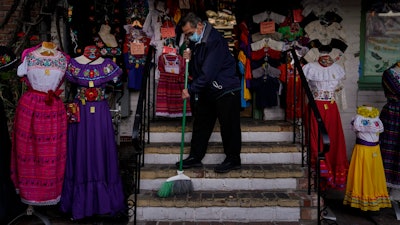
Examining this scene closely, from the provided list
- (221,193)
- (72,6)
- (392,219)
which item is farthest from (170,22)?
(392,219)

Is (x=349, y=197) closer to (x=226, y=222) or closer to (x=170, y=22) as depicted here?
(x=226, y=222)

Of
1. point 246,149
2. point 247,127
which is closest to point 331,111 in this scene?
point 247,127

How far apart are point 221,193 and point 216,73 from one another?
143cm

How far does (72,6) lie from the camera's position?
18.1ft

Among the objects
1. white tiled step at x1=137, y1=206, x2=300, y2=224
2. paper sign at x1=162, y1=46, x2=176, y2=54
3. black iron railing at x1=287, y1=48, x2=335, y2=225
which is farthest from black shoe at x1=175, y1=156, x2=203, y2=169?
paper sign at x1=162, y1=46, x2=176, y2=54

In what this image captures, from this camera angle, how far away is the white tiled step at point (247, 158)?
16.0 ft

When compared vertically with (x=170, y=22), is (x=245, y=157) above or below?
below

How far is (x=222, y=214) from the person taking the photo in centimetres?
422

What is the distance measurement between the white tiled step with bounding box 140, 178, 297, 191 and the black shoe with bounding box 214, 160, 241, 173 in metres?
0.12

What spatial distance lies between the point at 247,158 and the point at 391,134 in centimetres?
203

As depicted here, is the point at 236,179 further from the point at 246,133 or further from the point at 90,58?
the point at 90,58

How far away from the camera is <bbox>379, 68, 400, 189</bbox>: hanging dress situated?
5031 millimetres

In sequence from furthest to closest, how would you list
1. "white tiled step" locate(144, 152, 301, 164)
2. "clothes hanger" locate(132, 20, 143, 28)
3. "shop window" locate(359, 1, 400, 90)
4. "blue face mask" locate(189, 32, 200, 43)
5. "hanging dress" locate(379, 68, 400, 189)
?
"shop window" locate(359, 1, 400, 90), "clothes hanger" locate(132, 20, 143, 28), "hanging dress" locate(379, 68, 400, 189), "white tiled step" locate(144, 152, 301, 164), "blue face mask" locate(189, 32, 200, 43)

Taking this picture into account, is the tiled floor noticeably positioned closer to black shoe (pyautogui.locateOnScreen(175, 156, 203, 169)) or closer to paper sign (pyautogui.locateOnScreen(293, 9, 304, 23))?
black shoe (pyautogui.locateOnScreen(175, 156, 203, 169))
